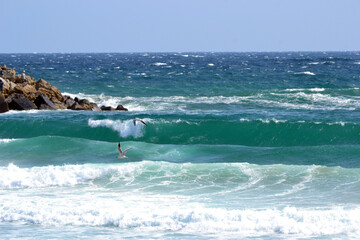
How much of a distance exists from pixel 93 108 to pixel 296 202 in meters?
23.3

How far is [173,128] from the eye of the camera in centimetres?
2808

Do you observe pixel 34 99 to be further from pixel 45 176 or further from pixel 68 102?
pixel 45 176

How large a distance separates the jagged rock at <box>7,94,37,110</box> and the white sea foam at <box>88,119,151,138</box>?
5531mm

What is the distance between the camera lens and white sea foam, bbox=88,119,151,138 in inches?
1103

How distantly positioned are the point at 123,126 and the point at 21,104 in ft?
25.9

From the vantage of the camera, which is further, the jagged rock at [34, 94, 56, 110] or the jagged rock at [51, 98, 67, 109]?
the jagged rock at [51, 98, 67, 109]

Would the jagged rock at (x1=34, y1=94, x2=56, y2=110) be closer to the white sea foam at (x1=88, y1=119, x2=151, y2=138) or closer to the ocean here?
the ocean

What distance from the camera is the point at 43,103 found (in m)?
34.1

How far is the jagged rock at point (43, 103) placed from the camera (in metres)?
34.0

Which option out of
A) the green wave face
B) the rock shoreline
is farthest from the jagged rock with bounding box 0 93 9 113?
the green wave face

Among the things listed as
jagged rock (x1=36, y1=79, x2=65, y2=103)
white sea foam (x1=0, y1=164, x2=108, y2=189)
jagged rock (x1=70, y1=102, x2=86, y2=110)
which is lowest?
white sea foam (x1=0, y1=164, x2=108, y2=189)

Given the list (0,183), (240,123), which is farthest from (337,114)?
(0,183)

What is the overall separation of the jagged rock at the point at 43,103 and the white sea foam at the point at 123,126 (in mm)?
5335

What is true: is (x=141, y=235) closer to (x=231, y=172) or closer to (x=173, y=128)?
(x=231, y=172)
